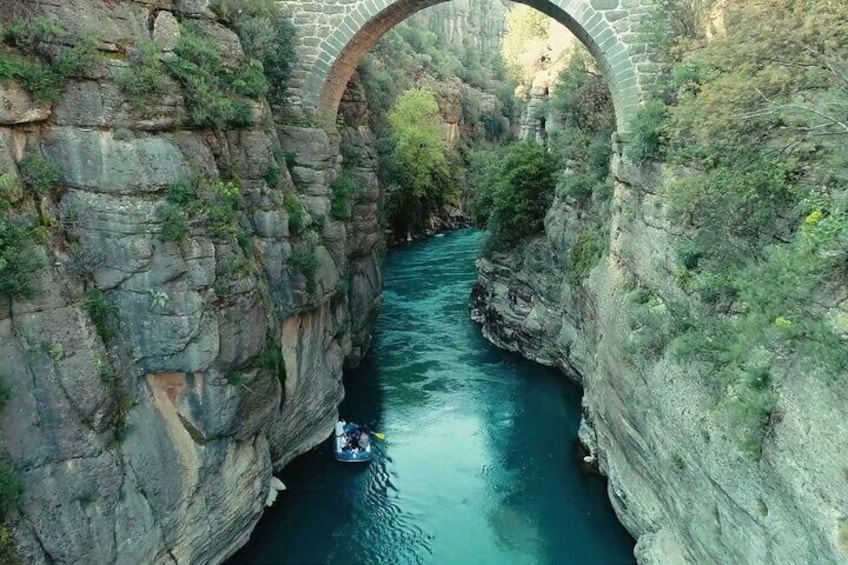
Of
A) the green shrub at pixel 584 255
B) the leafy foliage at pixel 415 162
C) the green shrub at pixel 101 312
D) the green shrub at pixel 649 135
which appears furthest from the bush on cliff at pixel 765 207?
the leafy foliage at pixel 415 162

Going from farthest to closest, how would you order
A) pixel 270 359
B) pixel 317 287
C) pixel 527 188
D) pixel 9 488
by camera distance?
pixel 527 188, pixel 317 287, pixel 270 359, pixel 9 488

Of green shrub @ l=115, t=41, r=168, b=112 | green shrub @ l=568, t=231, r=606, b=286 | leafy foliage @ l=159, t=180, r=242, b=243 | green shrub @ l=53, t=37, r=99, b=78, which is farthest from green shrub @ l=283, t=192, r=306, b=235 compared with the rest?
green shrub @ l=568, t=231, r=606, b=286

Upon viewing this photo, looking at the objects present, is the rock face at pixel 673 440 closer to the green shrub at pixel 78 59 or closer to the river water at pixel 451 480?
the river water at pixel 451 480

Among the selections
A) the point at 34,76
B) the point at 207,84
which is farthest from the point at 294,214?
the point at 34,76

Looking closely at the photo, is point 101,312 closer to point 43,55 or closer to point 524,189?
point 43,55

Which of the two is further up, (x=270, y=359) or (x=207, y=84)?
(x=207, y=84)

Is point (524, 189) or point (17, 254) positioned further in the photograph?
point (524, 189)

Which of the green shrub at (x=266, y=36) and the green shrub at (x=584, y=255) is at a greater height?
the green shrub at (x=266, y=36)
